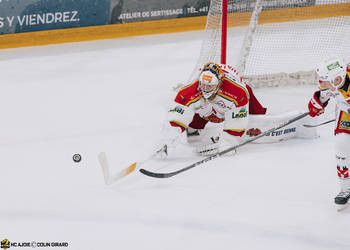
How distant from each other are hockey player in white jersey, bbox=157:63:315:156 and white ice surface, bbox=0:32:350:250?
0.13 m

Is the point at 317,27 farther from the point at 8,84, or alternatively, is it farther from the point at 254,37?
the point at 8,84

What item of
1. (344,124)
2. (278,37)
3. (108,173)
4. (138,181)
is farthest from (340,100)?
(278,37)

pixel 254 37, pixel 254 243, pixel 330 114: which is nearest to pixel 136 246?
pixel 254 243

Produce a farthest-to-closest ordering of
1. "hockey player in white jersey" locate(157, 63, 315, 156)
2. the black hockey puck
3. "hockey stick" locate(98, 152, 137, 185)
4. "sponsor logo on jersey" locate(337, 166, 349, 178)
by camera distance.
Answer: the black hockey puck
"hockey player in white jersey" locate(157, 63, 315, 156)
"hockey stick" locate(98, 152, 137, 185)
"sponsor logo on jersey" locate(337, 166, 349, 178)

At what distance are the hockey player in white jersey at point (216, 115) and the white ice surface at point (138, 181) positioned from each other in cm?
13

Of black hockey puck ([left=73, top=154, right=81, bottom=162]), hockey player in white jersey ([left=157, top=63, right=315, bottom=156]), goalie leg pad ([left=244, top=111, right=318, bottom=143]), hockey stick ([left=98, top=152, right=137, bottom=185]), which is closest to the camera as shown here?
hockey stick ([left=98, top=152, right=137, bottom=185])

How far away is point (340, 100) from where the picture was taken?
2.61 meters

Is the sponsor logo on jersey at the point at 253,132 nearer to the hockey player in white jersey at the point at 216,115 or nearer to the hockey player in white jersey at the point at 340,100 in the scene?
the hockey player in white jersey at the point at 216,115

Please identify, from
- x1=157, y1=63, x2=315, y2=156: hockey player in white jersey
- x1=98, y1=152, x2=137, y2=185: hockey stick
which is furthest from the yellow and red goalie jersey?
x1=98, y1=152, x2=137, y2=185: hockey stick

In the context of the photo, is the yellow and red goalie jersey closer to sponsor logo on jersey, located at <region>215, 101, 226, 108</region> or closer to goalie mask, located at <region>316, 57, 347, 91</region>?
sponsor logo on jersey, located at <region>215, 101, 226, 108</region>

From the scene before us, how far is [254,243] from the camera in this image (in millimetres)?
2527

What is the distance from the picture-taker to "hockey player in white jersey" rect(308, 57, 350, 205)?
2.55 metres

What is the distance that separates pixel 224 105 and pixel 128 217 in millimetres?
1043

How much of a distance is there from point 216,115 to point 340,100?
1.04 meters
